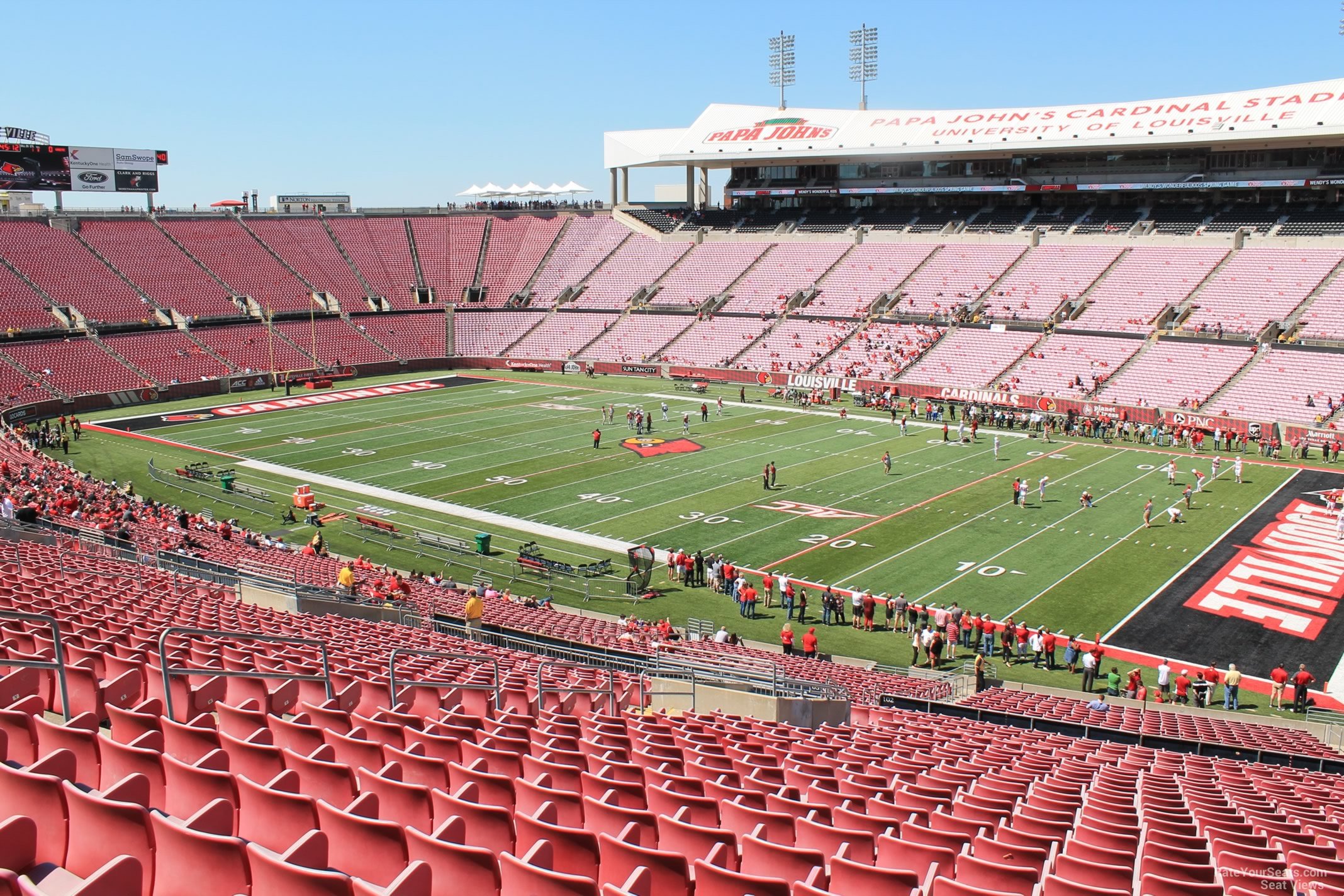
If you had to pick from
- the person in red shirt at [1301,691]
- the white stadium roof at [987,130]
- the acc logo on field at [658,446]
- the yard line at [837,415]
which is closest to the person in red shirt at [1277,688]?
the person in red shirt at [1301,691]

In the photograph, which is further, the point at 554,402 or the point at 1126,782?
the point at 554,402

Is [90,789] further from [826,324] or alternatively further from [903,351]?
[826,324]

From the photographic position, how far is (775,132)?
259ft

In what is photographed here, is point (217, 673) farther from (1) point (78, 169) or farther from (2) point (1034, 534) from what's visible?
(1) point (78, 169)

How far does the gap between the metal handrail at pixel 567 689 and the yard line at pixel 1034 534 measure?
1462cm

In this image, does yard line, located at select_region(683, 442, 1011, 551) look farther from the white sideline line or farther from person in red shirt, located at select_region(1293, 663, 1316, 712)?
person in red shirt, located at select_region(1293, 663, 1316, 712)

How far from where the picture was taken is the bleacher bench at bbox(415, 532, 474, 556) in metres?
31.0

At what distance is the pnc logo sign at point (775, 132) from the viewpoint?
77625mm

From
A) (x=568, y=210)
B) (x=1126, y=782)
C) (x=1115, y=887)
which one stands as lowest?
(x=1126, y=782)

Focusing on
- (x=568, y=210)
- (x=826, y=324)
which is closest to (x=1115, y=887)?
(x=826, y=324)

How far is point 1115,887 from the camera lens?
587cm

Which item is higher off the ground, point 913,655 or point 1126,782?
point 1126,782

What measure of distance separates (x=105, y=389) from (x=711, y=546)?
4026 centimetres

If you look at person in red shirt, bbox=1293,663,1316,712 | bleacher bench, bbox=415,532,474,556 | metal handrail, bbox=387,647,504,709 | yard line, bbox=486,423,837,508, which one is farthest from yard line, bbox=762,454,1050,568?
metal handrail, bbox=387,647,504,709
